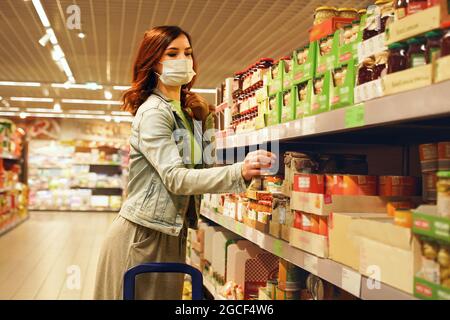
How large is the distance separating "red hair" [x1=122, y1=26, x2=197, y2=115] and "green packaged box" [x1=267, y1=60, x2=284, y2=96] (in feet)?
1.41

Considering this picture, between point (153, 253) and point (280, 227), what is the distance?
0.52 m

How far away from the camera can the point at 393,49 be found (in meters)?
1.27

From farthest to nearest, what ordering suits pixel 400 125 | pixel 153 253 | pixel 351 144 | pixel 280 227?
pixel 351 144
pixel 280 227
pixel 153 253
pixel 400 125

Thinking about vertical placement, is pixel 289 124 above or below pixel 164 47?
below

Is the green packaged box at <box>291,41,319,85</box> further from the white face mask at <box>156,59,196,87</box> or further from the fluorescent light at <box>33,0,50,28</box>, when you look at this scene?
the fluorescent light at <box>33,0,50,28</box>

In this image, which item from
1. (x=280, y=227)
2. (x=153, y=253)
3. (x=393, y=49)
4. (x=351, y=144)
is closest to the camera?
Answer: (x=393, y=49)

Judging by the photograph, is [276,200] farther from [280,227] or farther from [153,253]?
[153,253]

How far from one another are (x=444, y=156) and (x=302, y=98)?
71 cm

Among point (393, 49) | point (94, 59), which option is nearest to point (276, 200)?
point (393, 49)

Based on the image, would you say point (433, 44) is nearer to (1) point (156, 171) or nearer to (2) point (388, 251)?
(2) point (388, 251)

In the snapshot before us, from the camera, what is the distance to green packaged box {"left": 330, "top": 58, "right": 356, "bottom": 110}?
1.51m

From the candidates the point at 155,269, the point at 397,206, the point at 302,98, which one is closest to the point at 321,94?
the point at 302,98

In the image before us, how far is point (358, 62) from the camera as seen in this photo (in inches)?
58.9

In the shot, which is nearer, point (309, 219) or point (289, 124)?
point (309, 219)
